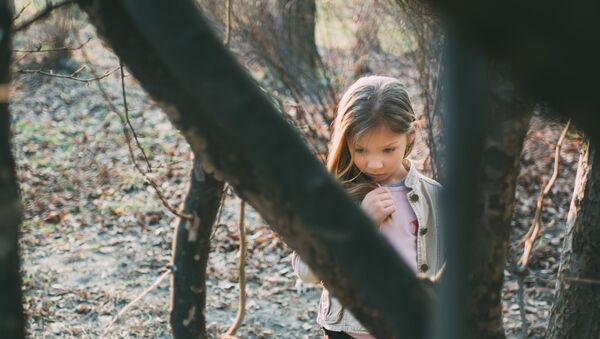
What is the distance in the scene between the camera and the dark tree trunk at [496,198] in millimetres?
1518

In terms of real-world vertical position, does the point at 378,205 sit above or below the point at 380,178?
below

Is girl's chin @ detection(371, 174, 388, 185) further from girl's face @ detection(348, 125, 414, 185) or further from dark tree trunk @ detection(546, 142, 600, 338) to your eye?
dark tree trunk @ detection(546, 142, 600, 338)

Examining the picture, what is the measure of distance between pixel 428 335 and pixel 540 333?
4299 mm

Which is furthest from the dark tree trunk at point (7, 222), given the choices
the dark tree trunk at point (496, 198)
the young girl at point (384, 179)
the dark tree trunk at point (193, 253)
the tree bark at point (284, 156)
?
the young girl at point (384, 179)

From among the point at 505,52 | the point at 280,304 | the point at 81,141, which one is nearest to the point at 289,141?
the point at 505,52

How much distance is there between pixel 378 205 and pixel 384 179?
21 cm

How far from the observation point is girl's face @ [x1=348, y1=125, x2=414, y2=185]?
2.87 meters

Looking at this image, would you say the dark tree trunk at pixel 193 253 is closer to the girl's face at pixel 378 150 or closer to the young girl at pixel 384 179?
the young girl at pixel 384 179

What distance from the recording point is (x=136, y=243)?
6809 millimetres

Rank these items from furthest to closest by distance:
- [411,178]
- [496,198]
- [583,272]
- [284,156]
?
1. [411,178]
2. [583,272]
3. [496,198]
4. [284,156]

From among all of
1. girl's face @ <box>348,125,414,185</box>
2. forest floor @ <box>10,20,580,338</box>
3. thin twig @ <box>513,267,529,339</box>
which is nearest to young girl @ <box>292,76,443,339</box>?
girl's face @ <box>348,125,414,185</box>

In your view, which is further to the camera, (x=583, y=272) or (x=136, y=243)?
(x=136, y=243)

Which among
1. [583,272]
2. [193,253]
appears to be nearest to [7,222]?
[193,253]

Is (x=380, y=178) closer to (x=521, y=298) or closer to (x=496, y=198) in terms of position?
(x=521, y=298)
